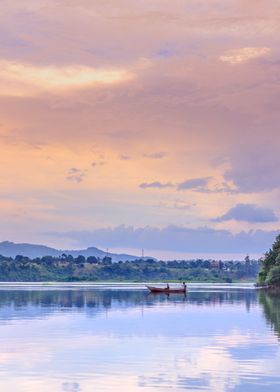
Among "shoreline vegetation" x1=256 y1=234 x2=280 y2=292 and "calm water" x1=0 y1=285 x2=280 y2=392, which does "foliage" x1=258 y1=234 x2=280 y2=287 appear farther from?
"calm water" x1=0 y1=285 x2=280 y2=392

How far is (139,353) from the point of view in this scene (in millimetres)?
50406

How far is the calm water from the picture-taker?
38.9 metres

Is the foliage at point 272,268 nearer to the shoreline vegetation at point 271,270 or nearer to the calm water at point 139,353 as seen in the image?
the shoreline vegetation at point 271,270

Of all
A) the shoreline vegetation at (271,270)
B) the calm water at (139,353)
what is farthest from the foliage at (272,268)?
the calm water at (139,353)

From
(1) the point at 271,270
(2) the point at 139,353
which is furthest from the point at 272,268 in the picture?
(2) the point at 139,353

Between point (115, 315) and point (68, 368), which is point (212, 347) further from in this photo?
point (115, 315)

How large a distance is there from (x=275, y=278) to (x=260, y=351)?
360 ft

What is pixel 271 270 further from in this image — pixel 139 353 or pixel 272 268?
pixel 139 353

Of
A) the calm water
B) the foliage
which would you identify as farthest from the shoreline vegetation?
the calm water

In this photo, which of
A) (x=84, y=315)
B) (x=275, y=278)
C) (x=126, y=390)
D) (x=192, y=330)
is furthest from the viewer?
(x=275, y=278)

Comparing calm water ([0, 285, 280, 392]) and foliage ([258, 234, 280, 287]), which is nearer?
calm water ([0, 285, 280, 392])

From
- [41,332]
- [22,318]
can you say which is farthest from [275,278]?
[41,332]

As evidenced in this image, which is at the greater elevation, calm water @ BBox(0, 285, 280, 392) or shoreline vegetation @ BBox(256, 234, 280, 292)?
shoreline vegetation @ BBox(256, 234, 280, 292)

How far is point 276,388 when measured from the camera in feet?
123
